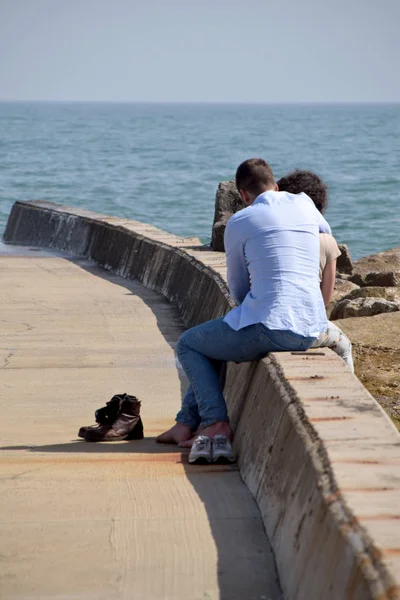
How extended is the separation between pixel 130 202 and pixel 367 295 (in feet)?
116

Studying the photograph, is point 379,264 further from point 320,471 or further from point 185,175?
point 185,175

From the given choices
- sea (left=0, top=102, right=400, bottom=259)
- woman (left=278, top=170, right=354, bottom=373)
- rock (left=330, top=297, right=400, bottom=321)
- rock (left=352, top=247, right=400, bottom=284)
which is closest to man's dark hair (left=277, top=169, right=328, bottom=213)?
woman (left=278, top=170, right=354, bottom=373)

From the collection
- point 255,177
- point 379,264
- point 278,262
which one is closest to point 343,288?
point 379,264

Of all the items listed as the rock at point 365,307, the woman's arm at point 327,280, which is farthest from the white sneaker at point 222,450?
the rock at point 365,307

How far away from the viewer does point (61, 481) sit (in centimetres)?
518

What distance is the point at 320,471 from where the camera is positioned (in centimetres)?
398

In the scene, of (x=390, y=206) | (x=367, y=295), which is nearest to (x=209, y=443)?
(x=367, y=295)

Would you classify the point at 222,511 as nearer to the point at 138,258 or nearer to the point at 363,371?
the point at 363,371

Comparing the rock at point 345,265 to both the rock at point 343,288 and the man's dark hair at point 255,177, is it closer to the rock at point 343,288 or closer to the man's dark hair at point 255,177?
the rock at point 343,288

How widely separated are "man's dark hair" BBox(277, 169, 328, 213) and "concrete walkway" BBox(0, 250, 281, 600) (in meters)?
1.43

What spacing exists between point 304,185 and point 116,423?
153 centimetres

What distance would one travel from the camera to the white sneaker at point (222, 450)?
556 cm

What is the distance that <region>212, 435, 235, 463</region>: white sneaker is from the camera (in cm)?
556

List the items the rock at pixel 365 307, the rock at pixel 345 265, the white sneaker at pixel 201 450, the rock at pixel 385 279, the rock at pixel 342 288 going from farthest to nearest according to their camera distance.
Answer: the rock at pixel 345 265 → the rock at pixel 385 279 → the rock at pixel 342 288 → the rock at pixel 365 307 → the white sneaker at pixel 201 450
